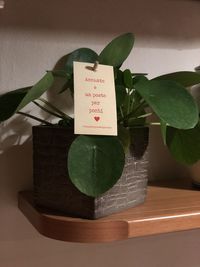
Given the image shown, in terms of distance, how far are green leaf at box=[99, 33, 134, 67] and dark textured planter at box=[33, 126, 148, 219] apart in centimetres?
13

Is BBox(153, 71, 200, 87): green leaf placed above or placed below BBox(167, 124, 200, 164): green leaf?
above

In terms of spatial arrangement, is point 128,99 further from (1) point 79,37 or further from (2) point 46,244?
(2) point 46,244

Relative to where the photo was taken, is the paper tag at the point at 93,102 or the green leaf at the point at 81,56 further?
the green leaf at the point at 81,56

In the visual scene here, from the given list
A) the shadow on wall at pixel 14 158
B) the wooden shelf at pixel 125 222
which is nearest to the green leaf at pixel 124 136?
the wooden shelf at pixel 125 222

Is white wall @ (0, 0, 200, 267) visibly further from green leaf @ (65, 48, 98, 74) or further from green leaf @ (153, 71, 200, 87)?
green leaf @ (153, 71, 200, 87)

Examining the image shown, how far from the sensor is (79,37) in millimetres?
747

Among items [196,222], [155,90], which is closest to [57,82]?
Result: [155,90]

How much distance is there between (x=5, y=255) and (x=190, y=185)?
14.7 inches

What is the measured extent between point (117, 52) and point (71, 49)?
11cm

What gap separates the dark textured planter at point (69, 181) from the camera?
558mm

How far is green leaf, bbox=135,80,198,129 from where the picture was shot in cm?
53

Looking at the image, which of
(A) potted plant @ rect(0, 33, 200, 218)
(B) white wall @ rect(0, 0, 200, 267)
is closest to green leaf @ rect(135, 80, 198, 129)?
(A) potted plant @ rect(0, 33, 200, 218)

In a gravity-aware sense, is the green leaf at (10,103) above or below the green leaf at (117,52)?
below

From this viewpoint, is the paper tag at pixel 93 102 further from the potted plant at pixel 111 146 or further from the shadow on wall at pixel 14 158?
the shadow on wall at pixel 14 158
